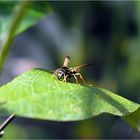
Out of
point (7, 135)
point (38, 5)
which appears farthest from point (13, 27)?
point (7, 135)

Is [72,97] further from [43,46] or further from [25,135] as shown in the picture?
[43,46]

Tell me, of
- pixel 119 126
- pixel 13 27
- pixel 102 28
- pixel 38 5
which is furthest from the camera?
pixel 102 28

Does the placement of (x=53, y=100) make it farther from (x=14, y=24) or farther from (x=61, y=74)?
(x=61, y=74)

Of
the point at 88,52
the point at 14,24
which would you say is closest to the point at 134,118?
the point at 14,24

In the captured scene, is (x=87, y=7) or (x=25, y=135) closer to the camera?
(x=25, y=135)

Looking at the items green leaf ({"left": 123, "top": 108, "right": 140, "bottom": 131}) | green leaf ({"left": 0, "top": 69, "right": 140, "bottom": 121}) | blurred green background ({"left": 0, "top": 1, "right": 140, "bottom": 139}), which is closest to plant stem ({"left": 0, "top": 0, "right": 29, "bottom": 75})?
green leaf ({"left": 0, "top": 69, "right": 140, "bottom": 121})
